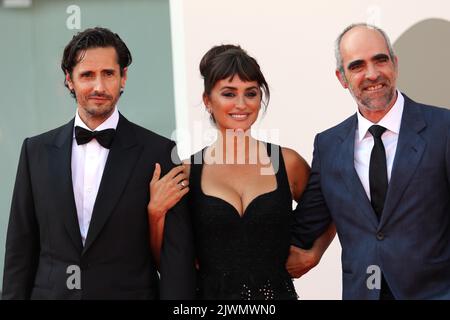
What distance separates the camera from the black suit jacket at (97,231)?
9.74 feet

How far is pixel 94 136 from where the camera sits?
3078 mm

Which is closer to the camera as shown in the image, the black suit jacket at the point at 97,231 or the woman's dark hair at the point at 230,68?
the black suit jacket at the point at 97,231

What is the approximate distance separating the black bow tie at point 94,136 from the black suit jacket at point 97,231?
4 cm

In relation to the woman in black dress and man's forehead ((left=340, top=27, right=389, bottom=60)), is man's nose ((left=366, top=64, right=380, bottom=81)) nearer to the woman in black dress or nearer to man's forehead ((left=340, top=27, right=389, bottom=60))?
man's forehead ((left=340, top=27, right=389, bottom=60))

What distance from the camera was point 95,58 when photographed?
3.05 meters

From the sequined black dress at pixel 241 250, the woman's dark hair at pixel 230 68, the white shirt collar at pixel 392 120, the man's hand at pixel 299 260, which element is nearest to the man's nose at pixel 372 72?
the white shirt collar at pixel 392 120

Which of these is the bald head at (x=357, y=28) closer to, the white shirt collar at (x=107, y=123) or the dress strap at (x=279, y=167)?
the dress strap at (x=279, y=167)

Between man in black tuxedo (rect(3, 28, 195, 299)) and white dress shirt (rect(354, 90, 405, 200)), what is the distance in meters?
0.71

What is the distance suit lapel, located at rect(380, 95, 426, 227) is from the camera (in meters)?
2.96

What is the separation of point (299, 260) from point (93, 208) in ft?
2.93

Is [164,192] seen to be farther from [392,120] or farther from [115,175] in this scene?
[392,120]

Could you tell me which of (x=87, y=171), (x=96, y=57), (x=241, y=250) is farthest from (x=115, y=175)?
(x=241, y=250)
